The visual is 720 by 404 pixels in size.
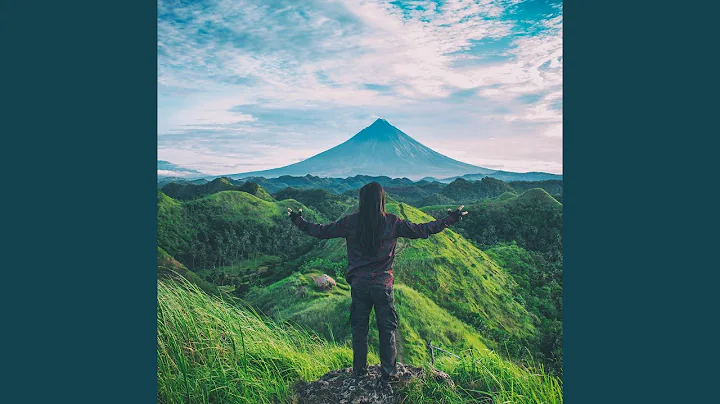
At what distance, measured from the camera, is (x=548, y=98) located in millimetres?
6758

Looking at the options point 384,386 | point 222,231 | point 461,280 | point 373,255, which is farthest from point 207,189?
point 384,386

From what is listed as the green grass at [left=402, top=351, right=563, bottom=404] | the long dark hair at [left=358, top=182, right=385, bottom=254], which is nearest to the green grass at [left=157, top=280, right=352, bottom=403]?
the green grass at [left=402, top=351, right=563, bottom=404]

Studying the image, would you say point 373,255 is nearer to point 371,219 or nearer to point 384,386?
point 371,219

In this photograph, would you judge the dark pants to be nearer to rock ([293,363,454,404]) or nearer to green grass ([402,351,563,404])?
rock ([293,363,454,404])

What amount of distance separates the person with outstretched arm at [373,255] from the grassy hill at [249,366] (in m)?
0.48

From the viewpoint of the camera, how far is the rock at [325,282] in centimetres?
593

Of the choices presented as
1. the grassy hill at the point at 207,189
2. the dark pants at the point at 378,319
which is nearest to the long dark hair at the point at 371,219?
the dark pants at the point at 378,319

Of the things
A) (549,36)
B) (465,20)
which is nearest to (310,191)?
(465,20)

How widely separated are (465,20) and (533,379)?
475cm

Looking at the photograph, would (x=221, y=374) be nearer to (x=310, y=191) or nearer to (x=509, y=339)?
(x=509, y=339)

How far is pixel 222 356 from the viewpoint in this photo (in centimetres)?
361

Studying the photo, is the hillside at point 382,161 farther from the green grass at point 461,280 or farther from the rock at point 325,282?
the rock at point 325,282

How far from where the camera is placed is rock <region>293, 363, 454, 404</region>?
9.66 ft

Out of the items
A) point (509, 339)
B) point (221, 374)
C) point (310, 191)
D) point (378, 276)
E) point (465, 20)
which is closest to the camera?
point (378, 276)
